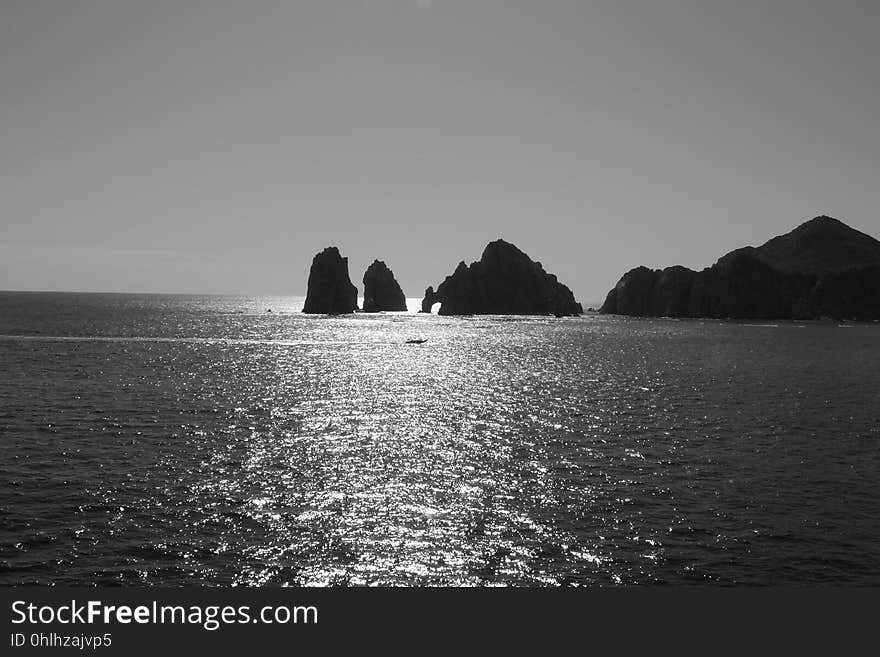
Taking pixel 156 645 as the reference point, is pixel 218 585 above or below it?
below

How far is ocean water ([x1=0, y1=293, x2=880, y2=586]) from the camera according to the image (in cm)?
2505

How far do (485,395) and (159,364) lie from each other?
2152 inches

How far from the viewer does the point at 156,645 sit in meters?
15.0

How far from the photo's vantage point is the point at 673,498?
33.7m

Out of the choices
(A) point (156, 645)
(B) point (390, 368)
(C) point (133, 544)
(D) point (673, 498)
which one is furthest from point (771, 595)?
(B) point (390, 368)

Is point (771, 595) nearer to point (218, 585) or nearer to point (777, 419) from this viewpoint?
point (218, 585)

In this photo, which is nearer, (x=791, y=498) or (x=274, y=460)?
(x=791, y=498)

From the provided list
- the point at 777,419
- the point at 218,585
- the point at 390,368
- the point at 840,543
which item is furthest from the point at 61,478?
the point at 390,368

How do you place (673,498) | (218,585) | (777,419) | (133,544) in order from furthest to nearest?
(777,419) → (673,498) → (133,544) → (218,585)

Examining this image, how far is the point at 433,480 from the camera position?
3678 cm

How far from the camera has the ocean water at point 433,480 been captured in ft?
82.2

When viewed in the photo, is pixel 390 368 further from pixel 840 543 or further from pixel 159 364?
pixel 840 543

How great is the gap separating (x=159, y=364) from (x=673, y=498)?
8376 centimetres

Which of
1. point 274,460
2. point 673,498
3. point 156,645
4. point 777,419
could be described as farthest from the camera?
point 777,419
